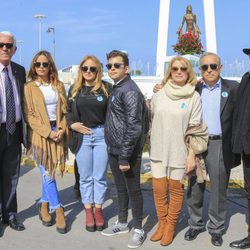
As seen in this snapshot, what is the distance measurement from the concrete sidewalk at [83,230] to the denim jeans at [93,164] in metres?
0.44

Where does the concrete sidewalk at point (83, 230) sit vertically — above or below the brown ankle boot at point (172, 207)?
below

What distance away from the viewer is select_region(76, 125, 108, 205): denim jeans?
445 cm

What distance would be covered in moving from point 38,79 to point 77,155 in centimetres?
98

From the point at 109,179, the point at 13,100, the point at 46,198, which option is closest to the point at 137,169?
the point at 46,198

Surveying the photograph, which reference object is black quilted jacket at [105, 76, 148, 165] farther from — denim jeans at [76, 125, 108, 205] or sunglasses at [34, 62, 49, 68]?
sunglasses at [34, 62, 49, 68]

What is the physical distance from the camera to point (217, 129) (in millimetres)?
4078

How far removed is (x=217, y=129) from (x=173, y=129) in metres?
0.48

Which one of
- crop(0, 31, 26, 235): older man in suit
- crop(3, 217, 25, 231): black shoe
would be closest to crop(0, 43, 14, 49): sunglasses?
crop(0, 31, 26, 235): older man in suit

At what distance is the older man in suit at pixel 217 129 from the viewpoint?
4.03m

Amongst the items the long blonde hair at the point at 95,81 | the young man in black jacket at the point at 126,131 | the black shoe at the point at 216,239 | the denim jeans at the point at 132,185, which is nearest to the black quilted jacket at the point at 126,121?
the young man in black jacket at the point at 126,131

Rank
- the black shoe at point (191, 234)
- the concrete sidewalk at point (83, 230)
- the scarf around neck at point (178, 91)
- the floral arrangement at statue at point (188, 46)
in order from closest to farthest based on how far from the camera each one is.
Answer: the scarf around neck at point (178, 91) < the concrete sidewalk at point (83, 230) < the black shoe at point (191, 234) < the floral arrangement at statue at point (188, 46)

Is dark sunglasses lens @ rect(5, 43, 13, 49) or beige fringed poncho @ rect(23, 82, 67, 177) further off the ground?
dark sunglasses lens @ rect(5, 43, 13, 49)

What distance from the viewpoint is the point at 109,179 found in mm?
6957

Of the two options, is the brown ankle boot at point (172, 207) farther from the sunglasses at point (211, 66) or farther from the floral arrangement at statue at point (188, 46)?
the floral arrangement at statue at point (188, 46)
